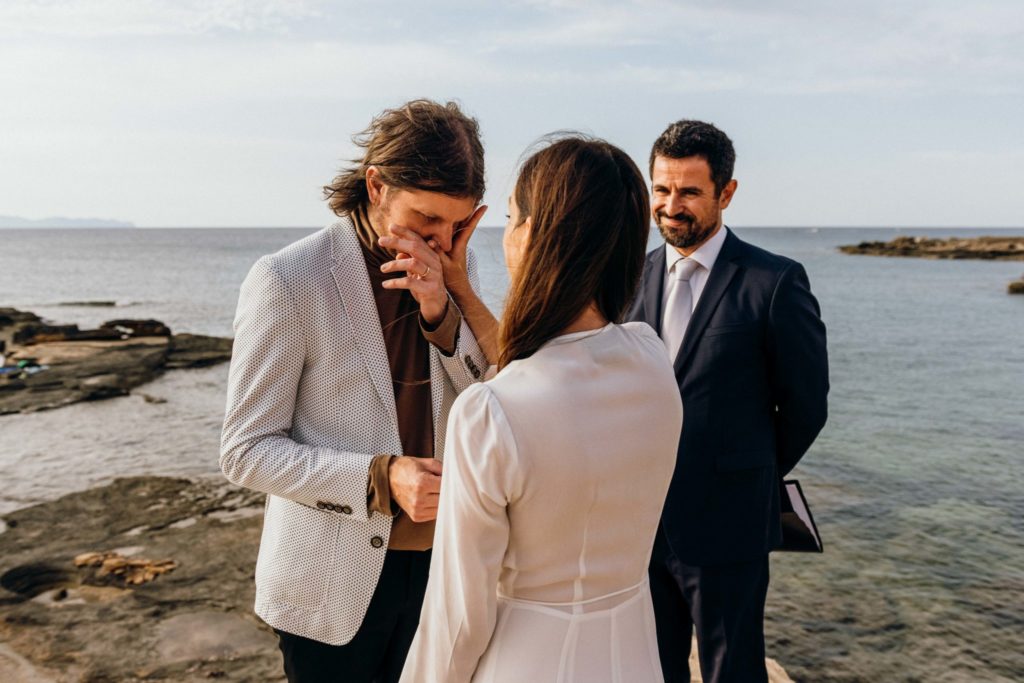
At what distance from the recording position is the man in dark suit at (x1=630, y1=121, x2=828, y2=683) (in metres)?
3.17

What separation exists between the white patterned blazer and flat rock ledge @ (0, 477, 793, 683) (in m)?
2.80

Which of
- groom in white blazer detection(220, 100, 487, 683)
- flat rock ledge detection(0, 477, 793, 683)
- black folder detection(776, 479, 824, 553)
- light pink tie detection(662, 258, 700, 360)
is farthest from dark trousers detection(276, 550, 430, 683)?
flat rock ledge detection(0, 477, 793, 683)

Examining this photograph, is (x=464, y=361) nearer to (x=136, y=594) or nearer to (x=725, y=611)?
(x=725, y=611)

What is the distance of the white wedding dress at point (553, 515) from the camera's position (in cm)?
145

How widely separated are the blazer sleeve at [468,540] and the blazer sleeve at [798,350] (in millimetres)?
1970

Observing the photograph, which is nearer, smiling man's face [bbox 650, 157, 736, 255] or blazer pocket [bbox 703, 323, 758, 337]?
blazer pocket [bbox 703, 323, 758, 337]

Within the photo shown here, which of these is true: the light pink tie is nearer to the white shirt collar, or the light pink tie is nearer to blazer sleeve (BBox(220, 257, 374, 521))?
the white shirt collar

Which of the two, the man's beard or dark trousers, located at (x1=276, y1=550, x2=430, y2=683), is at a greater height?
the man's beard

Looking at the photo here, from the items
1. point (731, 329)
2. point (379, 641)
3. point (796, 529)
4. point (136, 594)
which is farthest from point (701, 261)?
point (136, 594)

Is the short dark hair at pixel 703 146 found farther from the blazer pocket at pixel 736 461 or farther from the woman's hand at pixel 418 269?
the woman's hand at pixel 418 269

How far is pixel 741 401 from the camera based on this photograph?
3.19 m

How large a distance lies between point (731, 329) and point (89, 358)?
53.0 ft

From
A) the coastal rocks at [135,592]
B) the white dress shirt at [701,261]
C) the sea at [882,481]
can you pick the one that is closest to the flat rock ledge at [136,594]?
the coastal rocks at [135,592]

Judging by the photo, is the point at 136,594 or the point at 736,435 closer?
the point at 736,435
